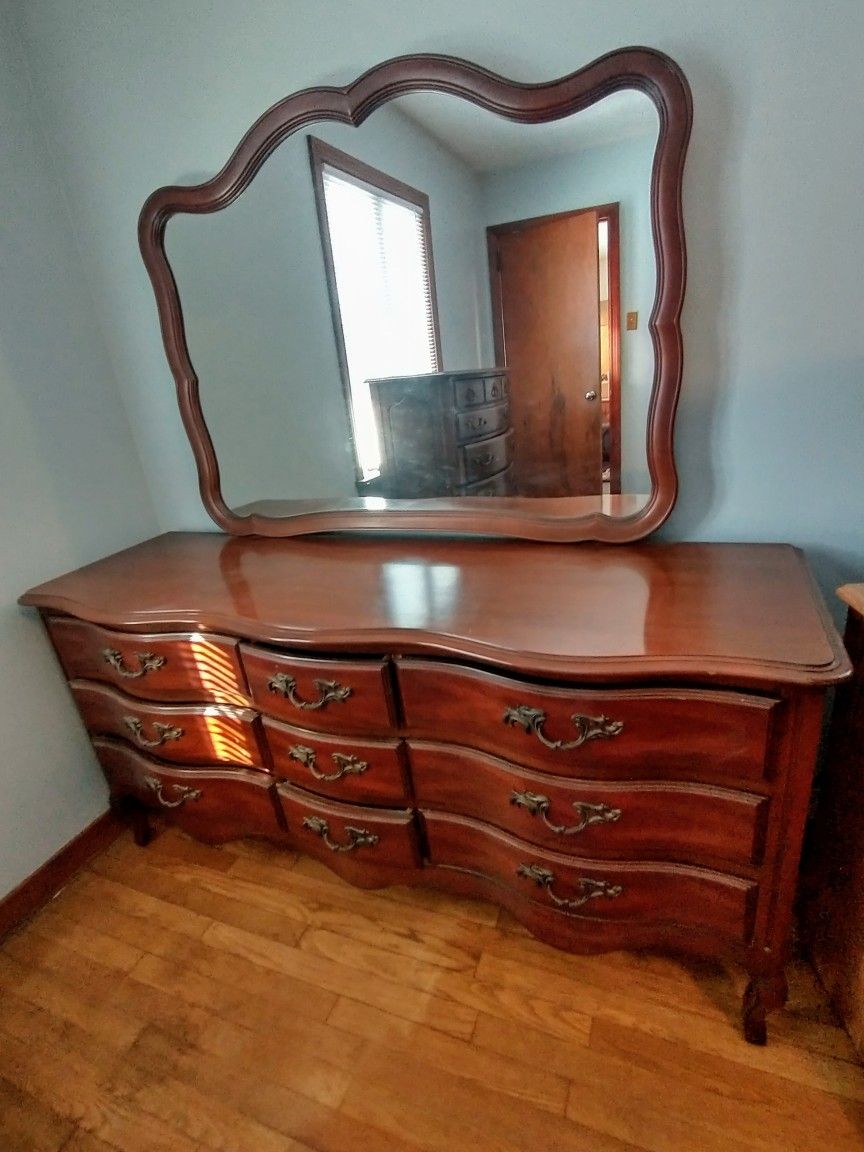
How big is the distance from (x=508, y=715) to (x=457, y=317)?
0.87 metres

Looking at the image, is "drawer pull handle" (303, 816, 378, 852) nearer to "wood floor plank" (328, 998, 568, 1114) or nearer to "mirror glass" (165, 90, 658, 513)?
"wood floor plank" (328, 998, 568, 1114)

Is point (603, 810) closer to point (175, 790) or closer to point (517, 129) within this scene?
point (175, 790)

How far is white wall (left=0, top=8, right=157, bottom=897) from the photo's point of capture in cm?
142

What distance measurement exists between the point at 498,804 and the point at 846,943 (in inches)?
27.2

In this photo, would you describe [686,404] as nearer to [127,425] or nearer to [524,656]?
[524,656]

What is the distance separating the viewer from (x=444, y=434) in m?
1.36

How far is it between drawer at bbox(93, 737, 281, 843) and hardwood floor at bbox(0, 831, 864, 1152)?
0.78ft

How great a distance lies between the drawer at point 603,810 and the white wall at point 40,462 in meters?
1.12

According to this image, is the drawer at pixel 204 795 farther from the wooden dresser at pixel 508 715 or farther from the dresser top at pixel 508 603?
the dresser top at pixel 508 603

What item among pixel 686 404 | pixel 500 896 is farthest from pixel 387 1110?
pixel 686 404

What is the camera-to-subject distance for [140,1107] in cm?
110

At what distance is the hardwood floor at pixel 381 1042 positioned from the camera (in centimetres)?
101

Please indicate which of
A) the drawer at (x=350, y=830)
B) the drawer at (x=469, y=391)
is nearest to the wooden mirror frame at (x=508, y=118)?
the drawer at (x=469, y=391)

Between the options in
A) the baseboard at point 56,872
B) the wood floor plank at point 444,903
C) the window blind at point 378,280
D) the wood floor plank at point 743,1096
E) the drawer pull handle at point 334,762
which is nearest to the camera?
the wood floor plank at point 743,1096
